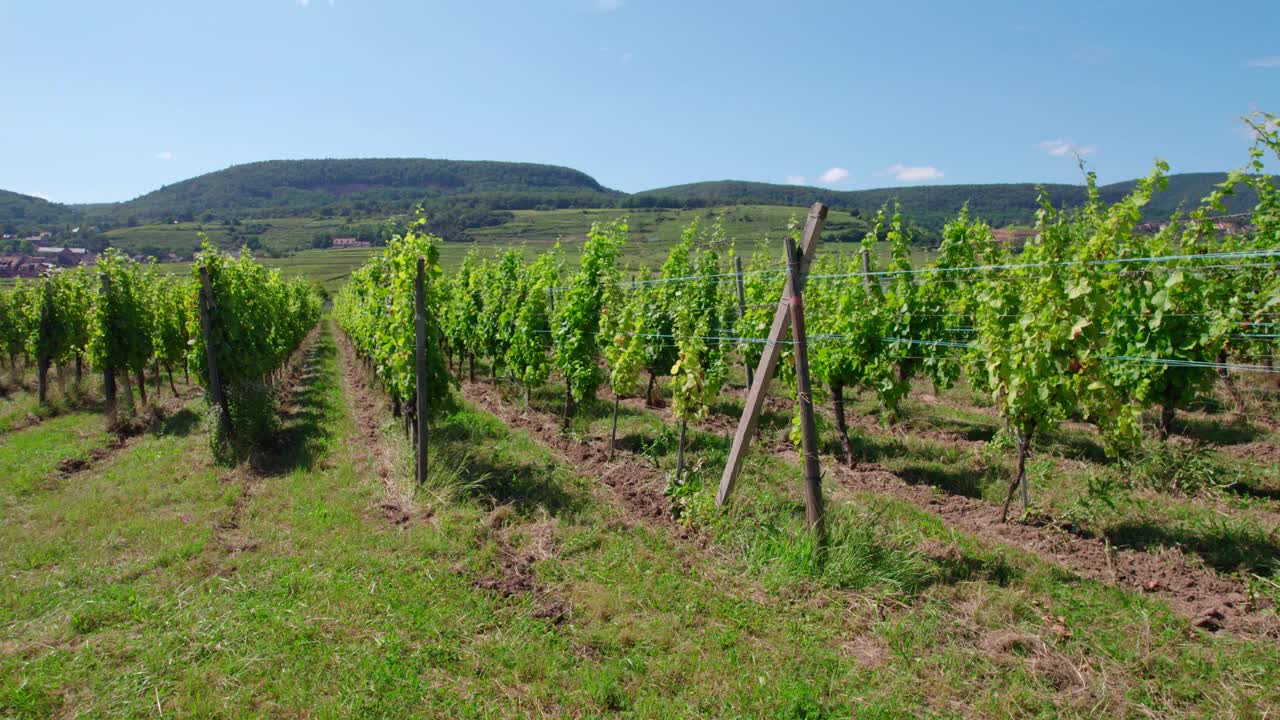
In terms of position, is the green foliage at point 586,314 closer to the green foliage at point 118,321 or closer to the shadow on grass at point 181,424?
the shadow on grass at point 181,424

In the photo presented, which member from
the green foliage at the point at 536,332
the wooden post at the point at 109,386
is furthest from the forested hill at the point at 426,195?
the wooden post at the point at 109,386

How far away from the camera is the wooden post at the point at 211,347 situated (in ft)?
33.6

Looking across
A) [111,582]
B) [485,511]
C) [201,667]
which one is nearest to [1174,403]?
[485,511]

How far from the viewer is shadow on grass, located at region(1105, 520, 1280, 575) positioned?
18.5 feet

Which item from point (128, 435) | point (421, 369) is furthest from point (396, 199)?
point (421, 369)

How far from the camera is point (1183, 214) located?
899 centimetres

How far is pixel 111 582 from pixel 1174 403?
40.1 ft

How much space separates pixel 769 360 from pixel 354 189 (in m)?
176

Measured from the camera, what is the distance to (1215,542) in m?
6.04

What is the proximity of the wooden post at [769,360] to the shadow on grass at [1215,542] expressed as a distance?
3700mm

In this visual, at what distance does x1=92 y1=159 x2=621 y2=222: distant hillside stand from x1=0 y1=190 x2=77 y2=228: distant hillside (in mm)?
8301

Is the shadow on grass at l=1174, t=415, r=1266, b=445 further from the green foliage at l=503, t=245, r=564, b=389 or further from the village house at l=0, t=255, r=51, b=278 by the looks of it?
the village house at l=0, t=255, r=51, b=278

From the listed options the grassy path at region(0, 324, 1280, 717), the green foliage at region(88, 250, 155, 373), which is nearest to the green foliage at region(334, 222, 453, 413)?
the grassy path at region(0, 324, 1280, 717)

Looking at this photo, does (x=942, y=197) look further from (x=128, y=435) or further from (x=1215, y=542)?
(x=128, y=435)
